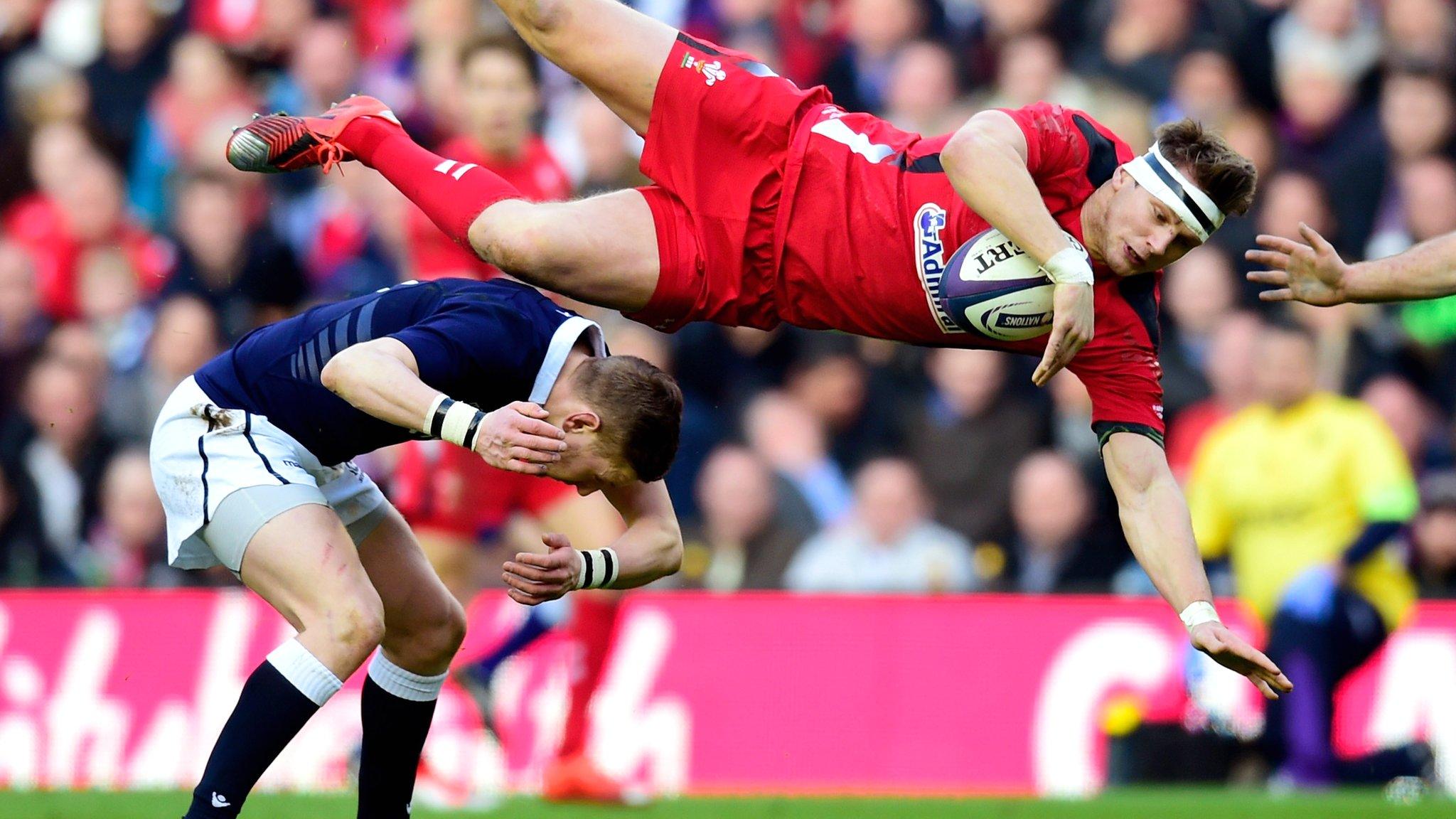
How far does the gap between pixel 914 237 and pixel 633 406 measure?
1.24 metres

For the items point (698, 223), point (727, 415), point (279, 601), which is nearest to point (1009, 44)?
point (727, 415)

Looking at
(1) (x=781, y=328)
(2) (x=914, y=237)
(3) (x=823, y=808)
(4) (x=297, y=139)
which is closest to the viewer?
(2) (x=914, y=237)

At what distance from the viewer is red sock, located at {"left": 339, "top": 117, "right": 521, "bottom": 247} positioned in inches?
246

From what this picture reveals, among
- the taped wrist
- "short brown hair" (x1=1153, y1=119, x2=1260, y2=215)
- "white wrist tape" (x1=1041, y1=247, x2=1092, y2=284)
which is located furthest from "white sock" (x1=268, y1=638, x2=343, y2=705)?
"short brown hair" (x1=1153, y1=119, x2=1260, y2=215)

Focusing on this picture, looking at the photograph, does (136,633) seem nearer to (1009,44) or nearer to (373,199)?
(373,199)

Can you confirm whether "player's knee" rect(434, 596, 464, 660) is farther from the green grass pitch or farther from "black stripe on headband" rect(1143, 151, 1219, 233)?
"black stripe on headband" rect(1143, 151, 1219, 233)

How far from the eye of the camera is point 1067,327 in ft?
18.7

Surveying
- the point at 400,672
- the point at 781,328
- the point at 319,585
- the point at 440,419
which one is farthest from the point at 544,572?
the point at 781,328

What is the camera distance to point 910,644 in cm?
940

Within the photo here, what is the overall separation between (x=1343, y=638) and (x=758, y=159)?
4.30 metres

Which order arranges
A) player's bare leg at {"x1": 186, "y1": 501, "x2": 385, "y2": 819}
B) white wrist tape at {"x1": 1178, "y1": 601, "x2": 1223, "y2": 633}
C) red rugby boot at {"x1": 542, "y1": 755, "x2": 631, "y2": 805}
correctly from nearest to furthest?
1. player's bare leg at {"x1": 186, "y1": 501, "x2": 385, "y2": 819}
2. white wrist tape at {"x1": 1178, "y1": 601, "x2": 1223, "y2": 633}
3. red rugby boot at {"x1": 542, "y1": 755, "x2": 631, "y2": 805}

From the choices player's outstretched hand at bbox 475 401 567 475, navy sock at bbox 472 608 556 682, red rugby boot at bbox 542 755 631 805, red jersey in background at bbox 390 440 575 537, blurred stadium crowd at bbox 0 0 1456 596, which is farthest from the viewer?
blurred stadium crowd at bbox 0 0 1456 596

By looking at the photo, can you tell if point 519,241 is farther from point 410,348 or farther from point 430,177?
point 410,348

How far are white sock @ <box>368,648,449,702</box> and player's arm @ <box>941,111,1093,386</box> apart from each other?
2.13 meters
